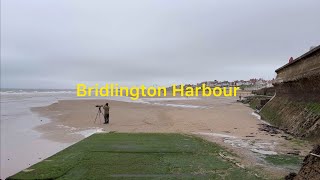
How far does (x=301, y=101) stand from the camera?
698 inches

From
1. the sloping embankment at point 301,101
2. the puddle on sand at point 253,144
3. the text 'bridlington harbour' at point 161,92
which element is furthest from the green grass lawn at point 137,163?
the text 'bridlington harbour' at point 161,92

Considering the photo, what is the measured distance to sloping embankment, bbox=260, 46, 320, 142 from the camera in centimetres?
1438

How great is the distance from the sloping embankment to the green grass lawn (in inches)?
189

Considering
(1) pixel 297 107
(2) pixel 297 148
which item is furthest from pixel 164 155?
(1) pixel 297 107

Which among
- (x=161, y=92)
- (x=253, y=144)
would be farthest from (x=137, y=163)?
(x=161, y=92)

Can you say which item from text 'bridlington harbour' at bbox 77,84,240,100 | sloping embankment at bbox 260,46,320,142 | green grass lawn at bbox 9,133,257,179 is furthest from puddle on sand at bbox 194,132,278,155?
text 'bridlington harbour' at bbox 77,84,240,100

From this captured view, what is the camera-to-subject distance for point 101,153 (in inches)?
400

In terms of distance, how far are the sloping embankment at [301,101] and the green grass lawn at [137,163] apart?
15.7 feet

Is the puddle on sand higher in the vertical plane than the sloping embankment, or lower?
lower

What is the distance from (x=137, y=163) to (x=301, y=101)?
38.9 ft

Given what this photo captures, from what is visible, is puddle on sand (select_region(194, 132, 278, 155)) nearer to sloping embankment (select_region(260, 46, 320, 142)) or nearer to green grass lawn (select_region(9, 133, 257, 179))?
green grass lawn (select_region(9, 133, 257, 179))

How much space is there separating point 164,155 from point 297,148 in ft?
16.6

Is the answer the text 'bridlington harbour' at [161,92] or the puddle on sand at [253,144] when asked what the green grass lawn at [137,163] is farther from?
the text 'bridlington harbour' at [161,92]

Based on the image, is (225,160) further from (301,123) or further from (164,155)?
(301,123)
